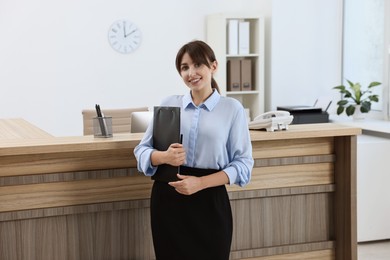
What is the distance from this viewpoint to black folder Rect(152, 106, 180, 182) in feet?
9.20

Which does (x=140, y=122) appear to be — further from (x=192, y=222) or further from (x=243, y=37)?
(x=243, y=37)

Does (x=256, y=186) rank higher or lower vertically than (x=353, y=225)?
higher

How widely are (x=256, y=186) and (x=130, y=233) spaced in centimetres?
70

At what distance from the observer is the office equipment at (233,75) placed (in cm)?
668

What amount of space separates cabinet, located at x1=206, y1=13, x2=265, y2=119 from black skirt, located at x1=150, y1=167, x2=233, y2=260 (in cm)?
382

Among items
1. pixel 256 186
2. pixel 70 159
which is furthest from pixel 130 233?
pixel 256 186

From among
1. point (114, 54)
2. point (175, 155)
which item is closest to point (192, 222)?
point (175, 155)

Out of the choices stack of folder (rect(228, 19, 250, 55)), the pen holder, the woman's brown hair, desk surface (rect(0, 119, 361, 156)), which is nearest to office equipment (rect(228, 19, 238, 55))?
stack of folder (rect(228, 19, 250, 55))

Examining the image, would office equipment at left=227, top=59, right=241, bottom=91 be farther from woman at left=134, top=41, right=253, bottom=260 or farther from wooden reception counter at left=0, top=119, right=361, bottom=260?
woman at left=134, top=41, right=253, bottom=260

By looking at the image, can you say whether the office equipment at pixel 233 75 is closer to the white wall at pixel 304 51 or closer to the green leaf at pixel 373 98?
the white wall at pixel 304 51

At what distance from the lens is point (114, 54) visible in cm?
673

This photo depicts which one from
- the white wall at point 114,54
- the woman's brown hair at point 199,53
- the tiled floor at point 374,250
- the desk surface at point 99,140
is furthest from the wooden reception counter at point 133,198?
the white wall at point 114,54

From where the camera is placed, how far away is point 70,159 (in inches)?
121

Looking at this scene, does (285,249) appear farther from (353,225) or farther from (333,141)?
(333,141)
